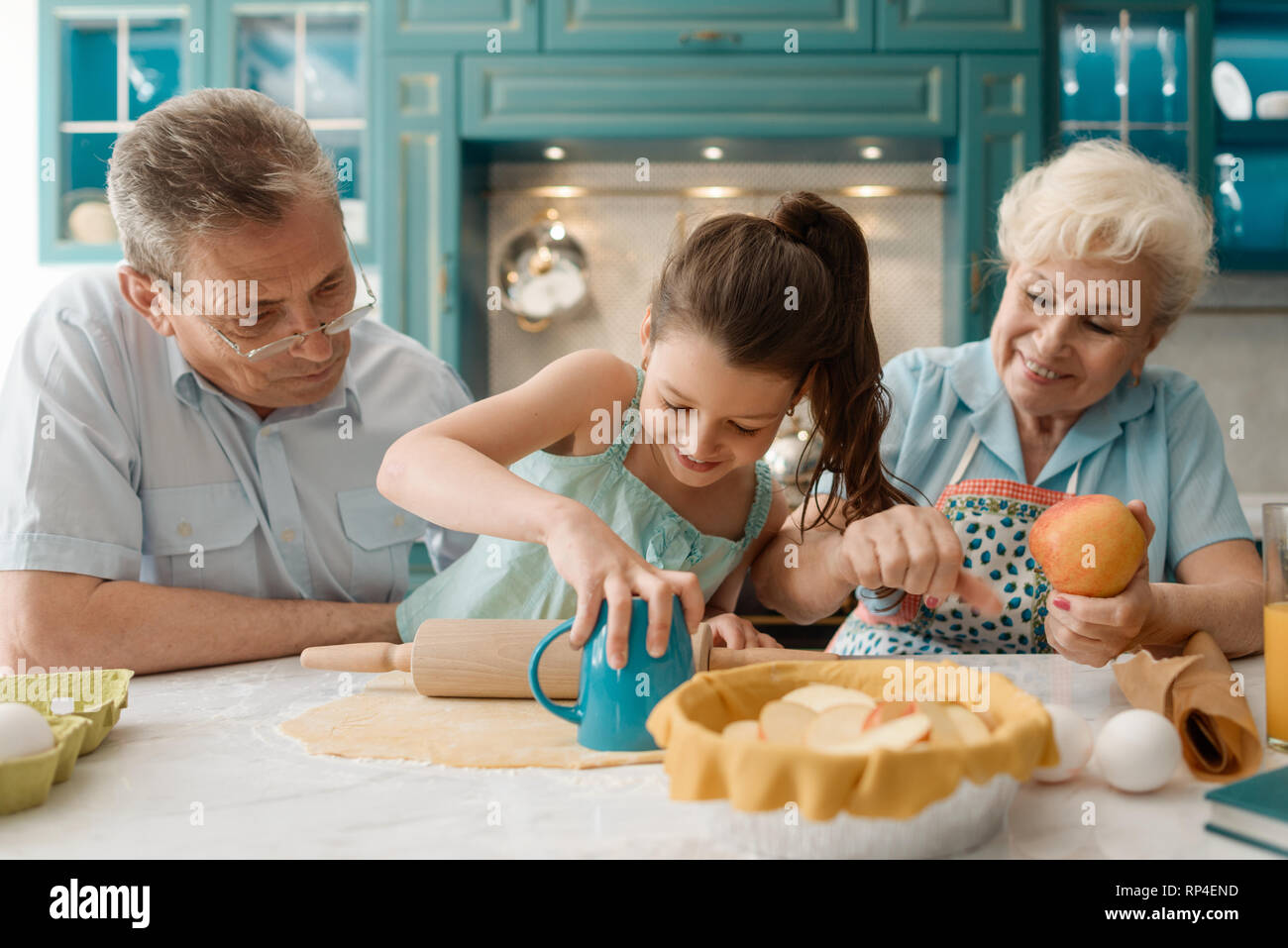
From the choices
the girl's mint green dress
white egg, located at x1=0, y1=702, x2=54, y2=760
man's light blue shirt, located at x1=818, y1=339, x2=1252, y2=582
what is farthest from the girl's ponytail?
white egg, located at x1=0, y1=702, x2=54, y2=760

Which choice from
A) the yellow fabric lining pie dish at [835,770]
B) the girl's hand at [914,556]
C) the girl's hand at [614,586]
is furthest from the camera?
the girl's hand at [914,556]

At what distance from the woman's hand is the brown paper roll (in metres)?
0.11

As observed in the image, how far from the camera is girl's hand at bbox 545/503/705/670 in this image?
0.79m

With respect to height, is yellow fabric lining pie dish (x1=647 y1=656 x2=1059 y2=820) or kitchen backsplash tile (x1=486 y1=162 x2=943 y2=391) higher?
kitchen backsplash tile (x1=486 y1=162 x2=943 y2=391)

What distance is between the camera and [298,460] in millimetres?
1529

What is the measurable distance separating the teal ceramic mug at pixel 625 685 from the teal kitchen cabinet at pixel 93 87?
2646 mm

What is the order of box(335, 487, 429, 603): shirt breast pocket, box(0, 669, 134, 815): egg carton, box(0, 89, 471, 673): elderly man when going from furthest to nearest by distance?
box(335, 487, 429, 603): shirt breast pocket < box(0, 89, 471, 673): elderly man < box(0, 669, 134, 815): egg carton

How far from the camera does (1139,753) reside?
719 millimetres

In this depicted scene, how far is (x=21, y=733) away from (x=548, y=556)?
71 cm

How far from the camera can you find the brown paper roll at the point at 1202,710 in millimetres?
774

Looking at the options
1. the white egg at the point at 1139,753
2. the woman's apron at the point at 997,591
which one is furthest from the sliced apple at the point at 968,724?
the woman's apron at the point at 997,591

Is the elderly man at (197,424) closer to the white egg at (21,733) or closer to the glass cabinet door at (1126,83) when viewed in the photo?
the white egg at (21,733)

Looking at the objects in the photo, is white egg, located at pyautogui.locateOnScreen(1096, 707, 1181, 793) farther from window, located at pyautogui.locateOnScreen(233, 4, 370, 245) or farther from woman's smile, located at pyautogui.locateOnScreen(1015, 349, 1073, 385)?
window, located at pyautogui.locateOnScreen(233, 4, 370, 245)
